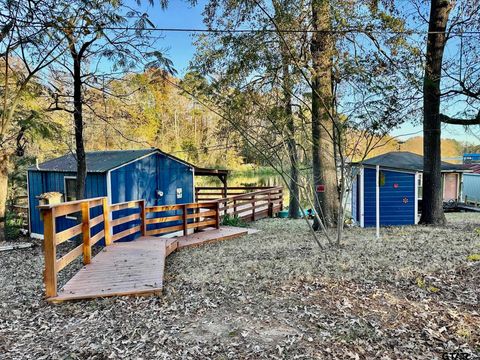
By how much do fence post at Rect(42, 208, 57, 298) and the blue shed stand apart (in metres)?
4.28

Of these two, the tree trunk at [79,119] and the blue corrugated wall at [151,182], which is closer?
the tree trunk at [79,119]

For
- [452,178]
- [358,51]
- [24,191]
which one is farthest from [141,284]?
[452,178]

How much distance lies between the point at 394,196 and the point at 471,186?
9.87 m

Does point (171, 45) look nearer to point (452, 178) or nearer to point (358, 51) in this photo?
point (358, 51)

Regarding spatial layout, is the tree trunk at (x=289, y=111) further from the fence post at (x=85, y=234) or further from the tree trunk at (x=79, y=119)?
the tree trunk at (x=79, y=119)

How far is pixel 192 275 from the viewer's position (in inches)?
171

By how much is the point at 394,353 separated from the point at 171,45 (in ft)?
17.6

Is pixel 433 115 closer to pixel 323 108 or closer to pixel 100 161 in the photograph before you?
pixel 323 108

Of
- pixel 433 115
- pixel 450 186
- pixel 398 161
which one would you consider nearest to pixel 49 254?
pixel 433 115

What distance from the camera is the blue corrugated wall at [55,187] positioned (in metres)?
7.93

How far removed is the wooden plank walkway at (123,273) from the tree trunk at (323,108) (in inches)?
131

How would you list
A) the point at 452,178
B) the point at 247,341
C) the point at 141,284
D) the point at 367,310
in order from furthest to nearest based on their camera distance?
the point at 452,178, the point at 141,284, the point at 367,310, the point at 247,341

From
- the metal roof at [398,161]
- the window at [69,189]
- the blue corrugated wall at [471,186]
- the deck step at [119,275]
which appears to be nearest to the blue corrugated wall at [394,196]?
the metal roof at [398,161]

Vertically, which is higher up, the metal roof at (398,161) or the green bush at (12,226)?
the metal roof at (398,161)
